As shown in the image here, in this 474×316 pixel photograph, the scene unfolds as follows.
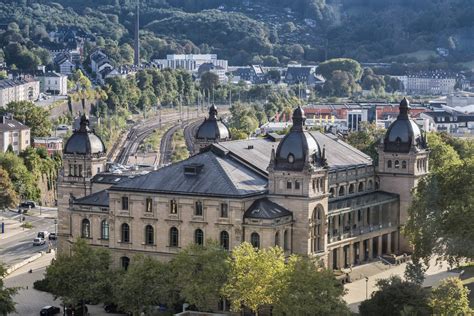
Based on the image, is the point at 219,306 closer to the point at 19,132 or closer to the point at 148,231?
the point at 148,231

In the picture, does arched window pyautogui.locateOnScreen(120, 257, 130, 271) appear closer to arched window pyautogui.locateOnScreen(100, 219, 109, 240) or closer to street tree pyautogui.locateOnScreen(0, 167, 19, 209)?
arched window pyautogui.locateOnScreen(100, 219, 109, 240)

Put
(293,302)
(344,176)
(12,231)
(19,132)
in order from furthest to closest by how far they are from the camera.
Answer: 1. (19,132)
2. (12,231)
3. (344,176)
4. (293,302)

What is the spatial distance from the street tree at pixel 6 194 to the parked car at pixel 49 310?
49.8m

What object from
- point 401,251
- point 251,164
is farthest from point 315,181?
point 401,251

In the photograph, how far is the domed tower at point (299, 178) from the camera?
317ft

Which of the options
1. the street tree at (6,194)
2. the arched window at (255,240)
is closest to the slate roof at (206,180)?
the arched window at (255,240)

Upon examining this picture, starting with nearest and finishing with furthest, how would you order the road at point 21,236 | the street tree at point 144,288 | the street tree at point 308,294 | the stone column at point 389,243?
1. the street tree at point 308,294
2. the street tree at point 144,288
3. the stone column at point 389,243
4. the road at point 21,236

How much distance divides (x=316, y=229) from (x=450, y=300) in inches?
783

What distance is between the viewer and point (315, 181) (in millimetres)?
97625

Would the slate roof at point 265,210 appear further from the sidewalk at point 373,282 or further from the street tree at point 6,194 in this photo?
the street tree at point 6,194

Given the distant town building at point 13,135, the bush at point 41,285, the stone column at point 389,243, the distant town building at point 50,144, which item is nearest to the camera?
the bush at point 41,285

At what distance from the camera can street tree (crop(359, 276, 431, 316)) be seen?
3371 inches

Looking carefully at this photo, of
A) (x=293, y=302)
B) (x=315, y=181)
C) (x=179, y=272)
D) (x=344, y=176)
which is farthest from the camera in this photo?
(x=344, y=176)

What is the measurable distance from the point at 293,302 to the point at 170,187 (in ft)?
61.8
